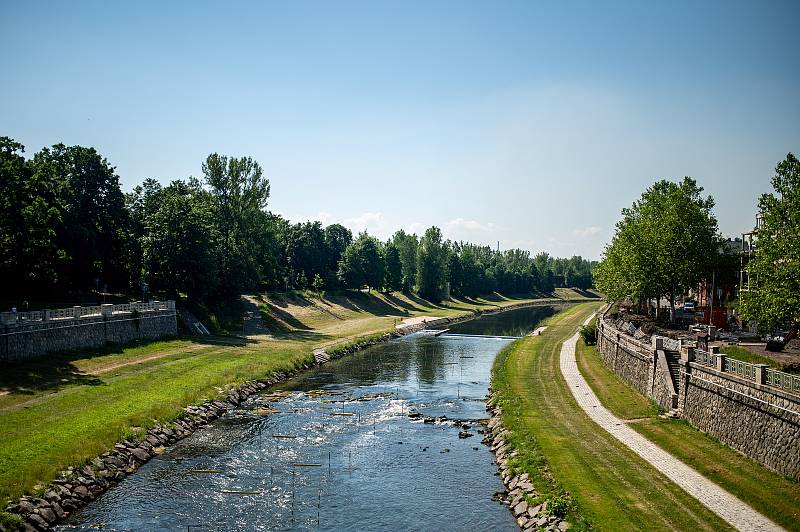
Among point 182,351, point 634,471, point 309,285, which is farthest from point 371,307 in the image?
point 634,471

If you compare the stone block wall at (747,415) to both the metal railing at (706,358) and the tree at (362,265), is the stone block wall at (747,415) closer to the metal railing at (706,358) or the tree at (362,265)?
the metal railing at (706,358)

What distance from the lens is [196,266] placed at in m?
74.2

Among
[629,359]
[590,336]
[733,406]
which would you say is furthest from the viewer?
[590,336]

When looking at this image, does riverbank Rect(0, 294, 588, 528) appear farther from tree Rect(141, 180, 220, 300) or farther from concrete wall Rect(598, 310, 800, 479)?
concrete wall Rect(598, 310, 800, 479)

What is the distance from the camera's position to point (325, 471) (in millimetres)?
29031

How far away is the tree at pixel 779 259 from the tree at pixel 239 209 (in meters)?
65.3

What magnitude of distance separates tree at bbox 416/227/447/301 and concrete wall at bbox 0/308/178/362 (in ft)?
289

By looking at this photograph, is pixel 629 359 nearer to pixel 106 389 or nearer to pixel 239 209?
pixel 106 389

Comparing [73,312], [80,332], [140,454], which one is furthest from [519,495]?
[73,312]

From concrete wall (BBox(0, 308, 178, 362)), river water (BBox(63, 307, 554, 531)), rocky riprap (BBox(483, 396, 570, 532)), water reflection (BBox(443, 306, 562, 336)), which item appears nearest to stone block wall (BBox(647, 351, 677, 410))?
rocky riprap (BBox(483, 396, 570, 532))

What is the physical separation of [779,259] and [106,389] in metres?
47.1

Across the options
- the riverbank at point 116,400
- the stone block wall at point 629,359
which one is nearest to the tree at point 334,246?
the riverbank at point 116,400

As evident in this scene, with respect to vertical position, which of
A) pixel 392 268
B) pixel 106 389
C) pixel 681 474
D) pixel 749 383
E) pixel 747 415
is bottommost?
pixel 681 474

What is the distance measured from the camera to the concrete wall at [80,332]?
42.5 m
